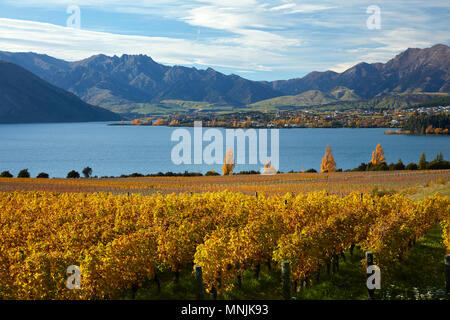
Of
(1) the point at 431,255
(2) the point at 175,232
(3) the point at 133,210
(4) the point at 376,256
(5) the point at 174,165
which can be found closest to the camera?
(4) the point at 376,256

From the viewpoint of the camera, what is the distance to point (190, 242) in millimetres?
15680

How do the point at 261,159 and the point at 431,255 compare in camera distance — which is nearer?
the point at 431,255

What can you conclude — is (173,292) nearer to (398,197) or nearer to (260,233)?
(260,233)

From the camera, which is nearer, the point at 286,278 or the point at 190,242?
the point at 286,278

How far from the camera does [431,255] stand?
695 inches

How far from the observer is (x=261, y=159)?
15238cm

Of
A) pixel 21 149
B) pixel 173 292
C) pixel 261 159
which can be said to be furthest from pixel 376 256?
pixel 21 149

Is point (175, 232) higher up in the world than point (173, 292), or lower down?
higher up

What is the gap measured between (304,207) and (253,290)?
683 cm

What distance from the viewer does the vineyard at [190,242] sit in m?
12.0

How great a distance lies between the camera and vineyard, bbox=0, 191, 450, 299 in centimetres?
1202

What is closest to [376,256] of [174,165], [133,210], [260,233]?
[260,233]
